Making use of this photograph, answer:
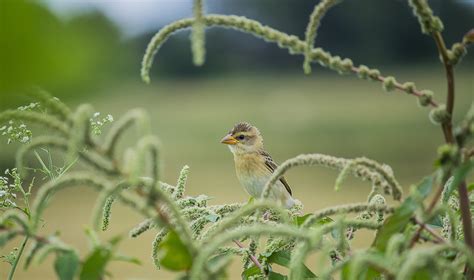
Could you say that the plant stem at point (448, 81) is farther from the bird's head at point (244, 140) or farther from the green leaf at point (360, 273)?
the bird's head at point (244, 140)

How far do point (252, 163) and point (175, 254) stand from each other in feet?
11.0

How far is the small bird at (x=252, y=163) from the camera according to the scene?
3844 mm

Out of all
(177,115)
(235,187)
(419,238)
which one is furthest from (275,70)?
(419,238)

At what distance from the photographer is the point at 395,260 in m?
0.62

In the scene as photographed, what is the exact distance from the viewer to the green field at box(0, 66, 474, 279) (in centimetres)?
2102

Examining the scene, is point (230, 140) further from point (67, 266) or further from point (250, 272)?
point (67, 266)

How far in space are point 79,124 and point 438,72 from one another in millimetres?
36820

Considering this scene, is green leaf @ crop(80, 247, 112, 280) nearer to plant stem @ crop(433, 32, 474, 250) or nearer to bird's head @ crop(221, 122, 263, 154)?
plant stem @ crop(433, 32, 474, 250)

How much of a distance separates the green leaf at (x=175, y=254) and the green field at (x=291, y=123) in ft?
53.9

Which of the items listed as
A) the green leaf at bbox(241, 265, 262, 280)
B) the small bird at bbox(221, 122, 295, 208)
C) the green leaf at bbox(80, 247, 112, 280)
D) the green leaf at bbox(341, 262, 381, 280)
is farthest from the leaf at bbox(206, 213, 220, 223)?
the small bird at bbox(221, 122, 295, 208)

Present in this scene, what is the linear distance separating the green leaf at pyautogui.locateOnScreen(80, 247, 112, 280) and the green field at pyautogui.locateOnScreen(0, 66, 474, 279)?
1644cm

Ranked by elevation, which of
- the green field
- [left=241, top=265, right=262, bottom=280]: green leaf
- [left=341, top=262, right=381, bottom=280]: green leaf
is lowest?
[left=341, top=262, right=381, bottom=280]: green leaf

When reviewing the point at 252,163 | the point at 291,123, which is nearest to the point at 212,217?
the point at 252,163

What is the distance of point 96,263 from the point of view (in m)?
0.66
